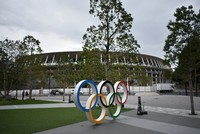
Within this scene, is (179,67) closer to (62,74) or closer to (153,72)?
(62,74)

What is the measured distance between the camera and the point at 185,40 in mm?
13234

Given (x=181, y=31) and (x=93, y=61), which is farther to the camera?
(x=93, y=61)

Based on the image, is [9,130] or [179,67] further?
[179,67]

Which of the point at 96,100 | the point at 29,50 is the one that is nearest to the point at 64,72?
the point at 29,50

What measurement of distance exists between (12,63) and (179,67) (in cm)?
2488

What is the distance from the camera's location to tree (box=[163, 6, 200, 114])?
12914 mm

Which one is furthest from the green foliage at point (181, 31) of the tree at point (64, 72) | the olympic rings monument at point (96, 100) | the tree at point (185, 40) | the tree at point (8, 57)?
the tree at point (8, 57)

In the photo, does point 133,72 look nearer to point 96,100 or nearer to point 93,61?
point 93,61

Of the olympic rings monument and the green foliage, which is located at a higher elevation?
the green foliage

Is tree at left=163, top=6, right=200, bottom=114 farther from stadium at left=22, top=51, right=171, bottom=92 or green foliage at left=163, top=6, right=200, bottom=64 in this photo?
stadium at left=22, top=51, right=171, bottom=92

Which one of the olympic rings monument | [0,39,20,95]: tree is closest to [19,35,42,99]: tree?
[0,39,20,95]: tree

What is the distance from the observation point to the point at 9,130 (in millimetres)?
8523

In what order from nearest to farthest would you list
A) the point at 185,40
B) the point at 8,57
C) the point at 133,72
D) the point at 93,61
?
the point at 185,40 → the point at 93,61 → the point at 133,72 → the point at 8,57

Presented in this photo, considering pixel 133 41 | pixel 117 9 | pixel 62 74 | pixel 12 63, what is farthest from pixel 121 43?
pixel 12 63
